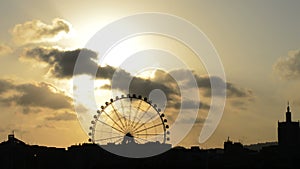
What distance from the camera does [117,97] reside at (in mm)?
138000

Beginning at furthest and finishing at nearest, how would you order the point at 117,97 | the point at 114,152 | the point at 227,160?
1. the point at 114,152
2. the point at 227,160
3. the point at 117,97

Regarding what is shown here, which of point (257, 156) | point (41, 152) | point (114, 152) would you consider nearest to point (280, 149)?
point (257, 156)

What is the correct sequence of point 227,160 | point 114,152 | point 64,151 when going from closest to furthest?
point 227,160 < point 114,152 < point 64,151

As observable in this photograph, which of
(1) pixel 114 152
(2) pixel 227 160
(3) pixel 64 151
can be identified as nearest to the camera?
(2) pixel 227 160

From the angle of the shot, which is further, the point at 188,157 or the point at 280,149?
the point at 280,149

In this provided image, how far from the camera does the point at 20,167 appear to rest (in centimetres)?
15712

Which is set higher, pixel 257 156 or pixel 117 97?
pixel 117 97

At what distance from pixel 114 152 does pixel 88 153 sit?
33.0 feet

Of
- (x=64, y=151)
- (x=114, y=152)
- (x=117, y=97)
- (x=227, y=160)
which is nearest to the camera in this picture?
(x=117, y=97)

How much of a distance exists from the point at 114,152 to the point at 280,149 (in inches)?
1792

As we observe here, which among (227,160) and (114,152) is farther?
(114,152)

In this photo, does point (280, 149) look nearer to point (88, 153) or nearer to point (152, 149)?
point (152, 149)

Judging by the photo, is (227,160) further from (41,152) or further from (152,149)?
(41,152)

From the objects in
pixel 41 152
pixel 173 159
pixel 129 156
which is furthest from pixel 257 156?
pixel 41 152
